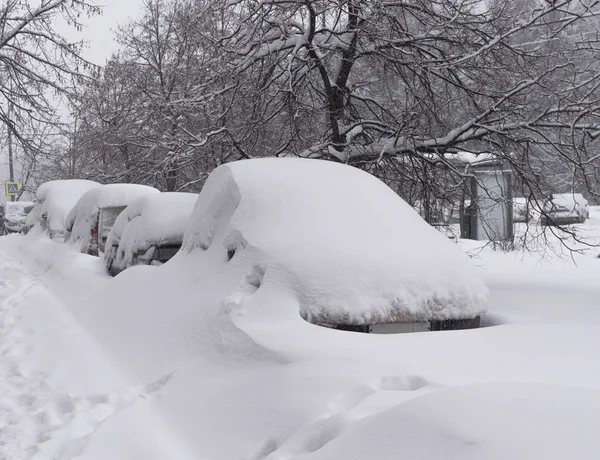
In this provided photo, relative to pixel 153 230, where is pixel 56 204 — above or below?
above

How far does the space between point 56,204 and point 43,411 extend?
13.6m

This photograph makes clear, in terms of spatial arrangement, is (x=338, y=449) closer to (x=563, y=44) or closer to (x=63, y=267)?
(x=563, y=44)

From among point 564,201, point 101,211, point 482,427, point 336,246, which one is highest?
point 564,201

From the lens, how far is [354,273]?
5.00m

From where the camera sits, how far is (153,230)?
916 centimetres

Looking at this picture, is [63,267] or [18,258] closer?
[63,267]

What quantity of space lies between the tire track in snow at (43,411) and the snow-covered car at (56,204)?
35.2 ft

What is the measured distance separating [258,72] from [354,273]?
6419 mm

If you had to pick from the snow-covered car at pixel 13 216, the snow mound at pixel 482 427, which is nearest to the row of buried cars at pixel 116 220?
the snow mound at pixel 482 427

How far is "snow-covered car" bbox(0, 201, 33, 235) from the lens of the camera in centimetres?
3091

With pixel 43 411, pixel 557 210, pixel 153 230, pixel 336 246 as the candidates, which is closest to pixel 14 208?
pixel 153 230

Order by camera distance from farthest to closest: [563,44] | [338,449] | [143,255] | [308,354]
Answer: [563,44] → [143,255] → [308,354] → [338,449]

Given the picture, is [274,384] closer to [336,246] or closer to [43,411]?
[336,246]

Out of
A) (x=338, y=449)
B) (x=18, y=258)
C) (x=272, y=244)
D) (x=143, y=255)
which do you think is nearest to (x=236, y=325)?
(x=272, y=244)
